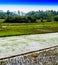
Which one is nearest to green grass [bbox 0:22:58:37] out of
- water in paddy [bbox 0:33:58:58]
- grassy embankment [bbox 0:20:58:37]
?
grassy embankment [bbox 0:20:58:37]

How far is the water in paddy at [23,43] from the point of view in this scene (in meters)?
5.03

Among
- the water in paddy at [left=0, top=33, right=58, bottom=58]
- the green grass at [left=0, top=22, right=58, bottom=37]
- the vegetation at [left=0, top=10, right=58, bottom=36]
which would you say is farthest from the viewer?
the vegetation at [left=0, top=10, right=58, bottom=36]

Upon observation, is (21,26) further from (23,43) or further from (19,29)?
(23,43)

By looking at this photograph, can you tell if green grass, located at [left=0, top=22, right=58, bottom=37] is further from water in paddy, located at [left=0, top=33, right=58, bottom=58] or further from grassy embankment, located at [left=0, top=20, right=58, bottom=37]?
water in paddy, located at [left=0, top=33, right=58, bottom=58]

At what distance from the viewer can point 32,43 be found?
585 centimetres

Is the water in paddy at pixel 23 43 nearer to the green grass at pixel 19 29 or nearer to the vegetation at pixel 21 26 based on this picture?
the green grass at pixel 19 29

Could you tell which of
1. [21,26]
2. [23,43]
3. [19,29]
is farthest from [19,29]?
[23,43]

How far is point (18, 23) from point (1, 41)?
2.63 metres

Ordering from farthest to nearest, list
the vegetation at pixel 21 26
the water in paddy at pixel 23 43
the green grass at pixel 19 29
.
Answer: the vegetation at pixel 21 26, the green grass at pixel 19 29, the water in paddy at pixel 23 43

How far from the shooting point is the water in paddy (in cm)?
503

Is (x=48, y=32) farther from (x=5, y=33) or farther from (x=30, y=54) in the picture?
(x=30, y=54)

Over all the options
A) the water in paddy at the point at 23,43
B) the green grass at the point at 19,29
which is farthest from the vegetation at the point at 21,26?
the water in paddy at the point at 23,43

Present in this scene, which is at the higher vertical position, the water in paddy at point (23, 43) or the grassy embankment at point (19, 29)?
the grassy embankment at point (19, 29)

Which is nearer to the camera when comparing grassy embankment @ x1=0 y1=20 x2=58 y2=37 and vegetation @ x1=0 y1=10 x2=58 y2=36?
grassy embankment @ x1=0 y1=20 x2=58 y2=37
